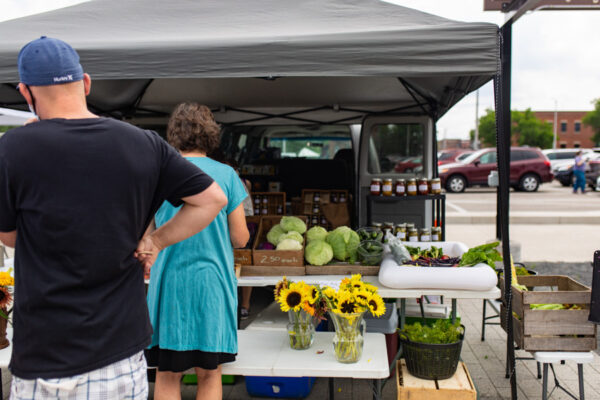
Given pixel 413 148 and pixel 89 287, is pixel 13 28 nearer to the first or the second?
pixel 89 287

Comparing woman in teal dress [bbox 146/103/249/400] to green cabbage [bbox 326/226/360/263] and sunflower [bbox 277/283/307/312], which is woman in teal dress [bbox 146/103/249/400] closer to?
sunflower [bbox 277/283/307/312]

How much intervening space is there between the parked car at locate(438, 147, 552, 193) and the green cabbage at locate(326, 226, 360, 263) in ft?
56.1

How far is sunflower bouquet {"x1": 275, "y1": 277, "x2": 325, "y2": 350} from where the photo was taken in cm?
284

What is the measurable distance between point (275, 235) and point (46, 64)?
2623mm

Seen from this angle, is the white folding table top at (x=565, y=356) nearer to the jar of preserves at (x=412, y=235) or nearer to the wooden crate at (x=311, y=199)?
the jar of preserves at (x=412, y=235)

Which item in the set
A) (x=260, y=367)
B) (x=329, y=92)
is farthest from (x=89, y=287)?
(x=329, y=92)

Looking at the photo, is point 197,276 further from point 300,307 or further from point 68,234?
point 68,234

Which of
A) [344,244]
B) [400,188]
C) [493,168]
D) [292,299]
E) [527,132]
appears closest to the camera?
[292,299]

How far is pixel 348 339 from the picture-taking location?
278cm

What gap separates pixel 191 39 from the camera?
3.27 m

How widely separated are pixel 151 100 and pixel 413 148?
10.5 feet

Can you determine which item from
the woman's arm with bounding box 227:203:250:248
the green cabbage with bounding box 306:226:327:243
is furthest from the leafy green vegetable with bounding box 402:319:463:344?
the woman's arm with bounding box 227:203:250:248

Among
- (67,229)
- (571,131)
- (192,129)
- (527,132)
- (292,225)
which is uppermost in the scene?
(571,131)

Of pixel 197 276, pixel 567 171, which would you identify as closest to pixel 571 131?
pixel 567 171
